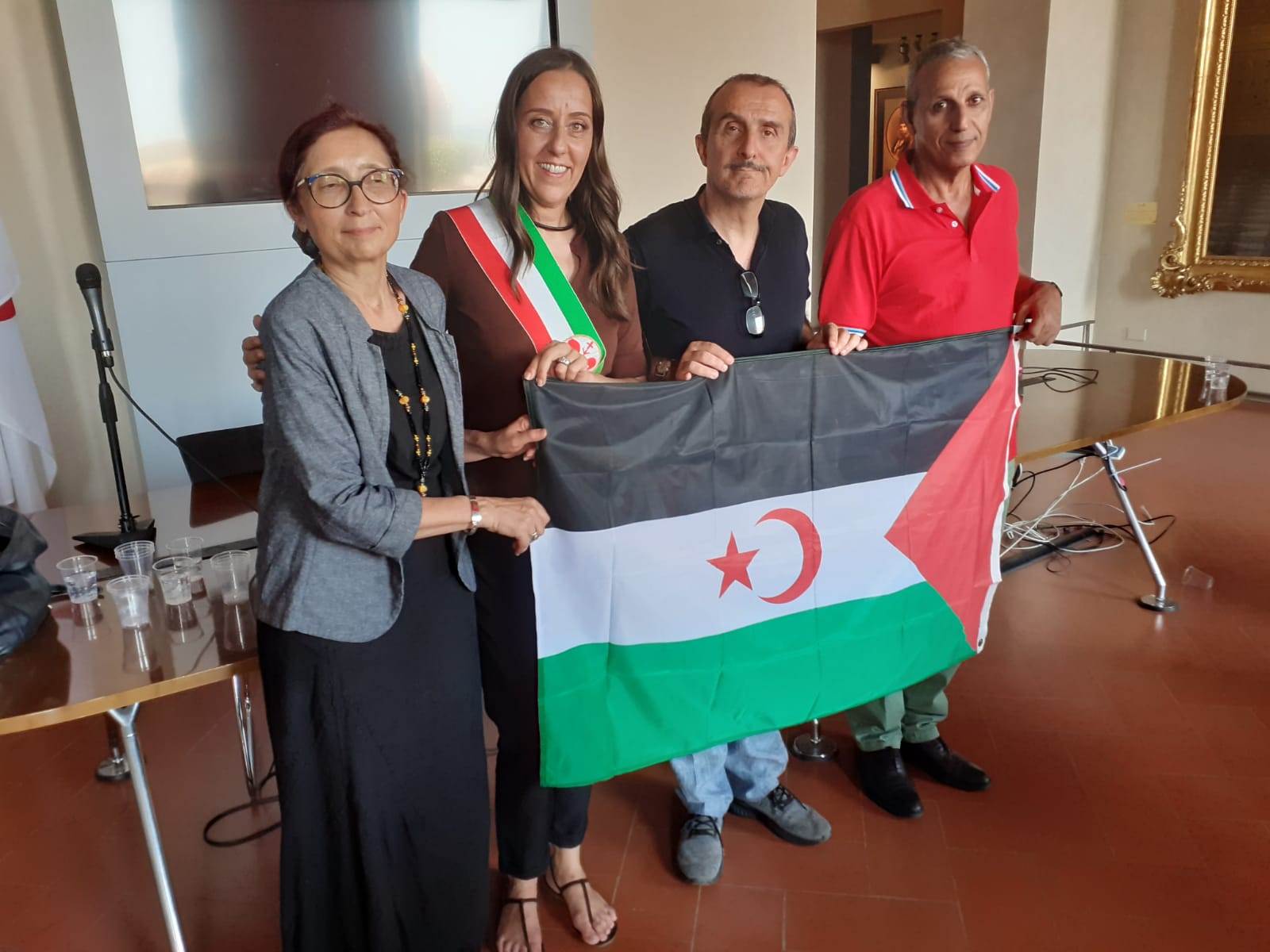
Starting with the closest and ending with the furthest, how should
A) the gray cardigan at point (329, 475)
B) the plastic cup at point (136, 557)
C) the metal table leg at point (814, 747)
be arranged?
the gray cardigan at point (329, 475)
the plastic cup at point (136, 557)
the metal table leg at point (814, 747)

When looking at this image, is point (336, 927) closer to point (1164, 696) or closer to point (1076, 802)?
point (1076, 802)

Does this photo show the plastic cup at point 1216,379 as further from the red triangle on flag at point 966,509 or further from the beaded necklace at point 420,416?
the beaded necklace at point 420,416

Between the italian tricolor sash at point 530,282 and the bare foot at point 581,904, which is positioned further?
the bare foot at point 581,904

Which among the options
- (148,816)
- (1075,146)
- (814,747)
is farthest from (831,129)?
(148,816)

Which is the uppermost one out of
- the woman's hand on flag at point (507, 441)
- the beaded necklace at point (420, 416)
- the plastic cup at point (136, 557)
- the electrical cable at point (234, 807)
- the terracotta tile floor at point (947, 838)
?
the beaded necklace at point (420, 416)

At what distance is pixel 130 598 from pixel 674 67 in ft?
11.9

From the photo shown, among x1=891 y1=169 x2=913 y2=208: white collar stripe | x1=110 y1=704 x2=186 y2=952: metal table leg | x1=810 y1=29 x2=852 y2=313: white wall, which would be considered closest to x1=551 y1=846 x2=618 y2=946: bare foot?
x1=110 y1=704 x2=186 y2=952: metal table leg

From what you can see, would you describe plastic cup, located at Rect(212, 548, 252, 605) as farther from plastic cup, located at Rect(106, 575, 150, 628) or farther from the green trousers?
the green trousers

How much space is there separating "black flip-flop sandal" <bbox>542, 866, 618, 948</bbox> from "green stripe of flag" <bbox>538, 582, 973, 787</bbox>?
1.13ft

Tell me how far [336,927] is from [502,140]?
1398 mm

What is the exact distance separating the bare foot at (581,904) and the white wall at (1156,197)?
6.17 m

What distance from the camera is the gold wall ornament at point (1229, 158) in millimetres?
6031

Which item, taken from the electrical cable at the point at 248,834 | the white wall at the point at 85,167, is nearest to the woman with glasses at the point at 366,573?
the electrical cable at the point at 248,834

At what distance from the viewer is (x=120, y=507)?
2281mm
